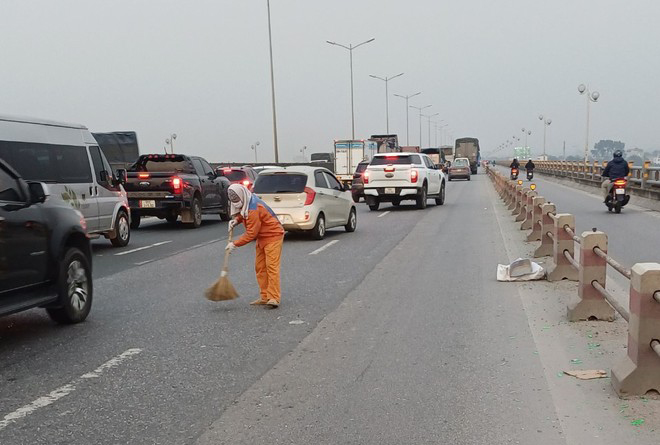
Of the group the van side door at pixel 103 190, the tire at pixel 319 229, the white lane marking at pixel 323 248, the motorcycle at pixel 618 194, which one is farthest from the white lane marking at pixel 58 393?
the motorcycle at pixel 618 194

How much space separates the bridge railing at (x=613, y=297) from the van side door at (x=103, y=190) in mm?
8358

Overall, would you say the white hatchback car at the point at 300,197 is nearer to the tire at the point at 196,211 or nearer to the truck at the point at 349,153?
the tire at the point at 196,211

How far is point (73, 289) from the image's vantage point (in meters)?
7.17

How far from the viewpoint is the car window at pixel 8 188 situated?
6.37 meters

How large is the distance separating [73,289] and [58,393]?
7.80ft

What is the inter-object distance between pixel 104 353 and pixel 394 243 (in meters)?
9.00

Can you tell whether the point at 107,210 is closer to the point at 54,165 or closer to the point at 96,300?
the point at 54,165

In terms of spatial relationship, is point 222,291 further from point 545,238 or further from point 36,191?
point 545,238

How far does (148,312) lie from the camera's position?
787 centimetres

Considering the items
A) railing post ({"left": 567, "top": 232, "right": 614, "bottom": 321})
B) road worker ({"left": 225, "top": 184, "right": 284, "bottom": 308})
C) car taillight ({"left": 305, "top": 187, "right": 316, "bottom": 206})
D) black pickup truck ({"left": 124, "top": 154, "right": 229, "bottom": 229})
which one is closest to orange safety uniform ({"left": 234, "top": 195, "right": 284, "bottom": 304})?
road worker ({"left": 225, "top": 184, "right": 284, "bottom": 308})

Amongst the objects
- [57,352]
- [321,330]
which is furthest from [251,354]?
[57,352]

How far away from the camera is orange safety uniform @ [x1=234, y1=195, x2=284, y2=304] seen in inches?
318

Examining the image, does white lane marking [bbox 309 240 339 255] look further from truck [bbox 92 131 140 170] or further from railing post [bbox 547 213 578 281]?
truck [bbox 92 131 140 170]

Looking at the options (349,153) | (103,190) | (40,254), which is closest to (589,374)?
(40,254)
